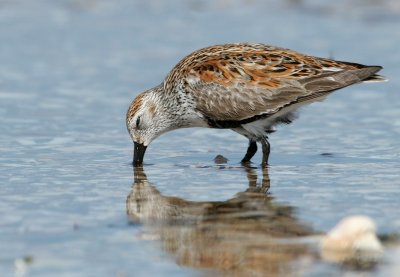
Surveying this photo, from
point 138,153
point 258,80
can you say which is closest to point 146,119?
point 138,153

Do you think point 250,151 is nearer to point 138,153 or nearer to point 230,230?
point 138,153

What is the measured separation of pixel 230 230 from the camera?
26.9 ft

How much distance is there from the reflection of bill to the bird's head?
175cm

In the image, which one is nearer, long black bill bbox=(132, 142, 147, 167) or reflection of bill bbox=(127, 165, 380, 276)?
reflection of bill bbox=(127, 165, 380, 276)

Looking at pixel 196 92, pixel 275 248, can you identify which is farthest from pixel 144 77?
pixel 275 248

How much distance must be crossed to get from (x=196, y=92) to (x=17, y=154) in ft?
7.04

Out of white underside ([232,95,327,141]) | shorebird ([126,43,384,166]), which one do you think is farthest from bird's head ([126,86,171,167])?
white underside ([232,95,327,141])

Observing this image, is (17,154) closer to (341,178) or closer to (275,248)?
(341,178)

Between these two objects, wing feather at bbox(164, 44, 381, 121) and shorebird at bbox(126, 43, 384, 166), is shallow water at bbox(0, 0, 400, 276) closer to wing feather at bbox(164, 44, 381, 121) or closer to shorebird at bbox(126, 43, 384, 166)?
shorebird at bbox(126, 43, 384, 166)

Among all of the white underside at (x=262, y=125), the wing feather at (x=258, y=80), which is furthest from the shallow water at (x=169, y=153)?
the wing feather at (x=258, y=80)

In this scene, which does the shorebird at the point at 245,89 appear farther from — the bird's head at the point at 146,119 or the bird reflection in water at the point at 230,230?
the bird reflection in water at the point at 230,230

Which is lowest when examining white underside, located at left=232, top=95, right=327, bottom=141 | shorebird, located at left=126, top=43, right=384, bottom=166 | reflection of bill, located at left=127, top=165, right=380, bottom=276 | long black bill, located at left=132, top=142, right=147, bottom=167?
reflection of bill, located at left=127, top=165, right=380, bottom=276

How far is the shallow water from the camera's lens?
7.61m

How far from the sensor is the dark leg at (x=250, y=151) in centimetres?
1161
